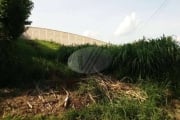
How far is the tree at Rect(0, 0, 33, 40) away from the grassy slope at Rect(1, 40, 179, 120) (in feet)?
2.45

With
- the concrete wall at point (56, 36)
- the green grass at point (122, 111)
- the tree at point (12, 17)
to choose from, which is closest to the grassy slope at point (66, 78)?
the green grass at point (122, 111)

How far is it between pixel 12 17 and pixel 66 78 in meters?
1.92

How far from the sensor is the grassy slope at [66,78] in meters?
8.62

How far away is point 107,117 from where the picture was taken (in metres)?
8.56

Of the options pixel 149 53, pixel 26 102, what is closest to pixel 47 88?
pixel 26 102

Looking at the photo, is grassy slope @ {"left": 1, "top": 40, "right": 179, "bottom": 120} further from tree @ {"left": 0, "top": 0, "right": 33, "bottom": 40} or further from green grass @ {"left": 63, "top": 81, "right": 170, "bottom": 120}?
tree @ {"left": 0, "top": 0, "right": 33, "bottom": 40}

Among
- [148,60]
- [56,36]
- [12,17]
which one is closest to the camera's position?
[148,60]

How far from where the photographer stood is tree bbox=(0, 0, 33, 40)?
10133 millimetres

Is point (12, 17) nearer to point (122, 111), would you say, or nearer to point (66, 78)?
point (66, 78)

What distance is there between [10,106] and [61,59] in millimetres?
3719

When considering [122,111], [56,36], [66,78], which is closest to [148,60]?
[122,111]

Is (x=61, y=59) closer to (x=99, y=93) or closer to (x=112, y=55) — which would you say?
(x=112, y=55)

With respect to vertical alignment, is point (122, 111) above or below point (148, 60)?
below

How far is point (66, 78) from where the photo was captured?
34.9 feet
